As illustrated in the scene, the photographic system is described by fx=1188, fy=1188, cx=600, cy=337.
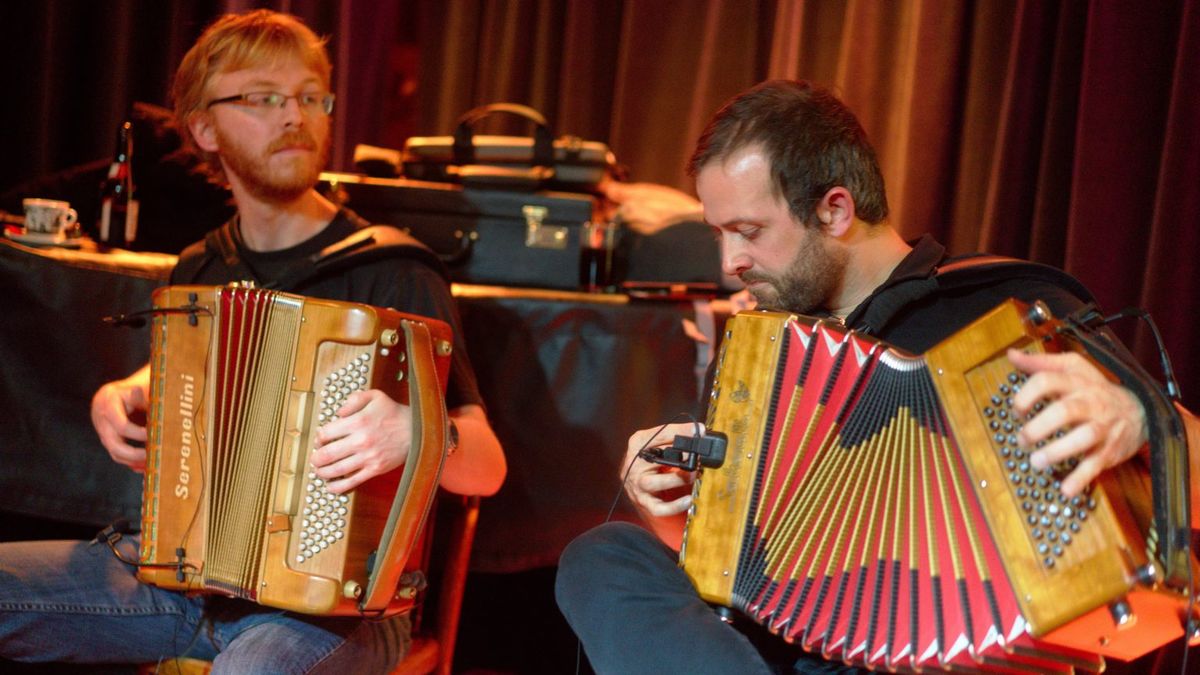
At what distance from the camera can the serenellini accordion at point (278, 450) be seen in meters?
1.76

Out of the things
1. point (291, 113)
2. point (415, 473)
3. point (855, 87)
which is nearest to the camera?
point (415, 473)

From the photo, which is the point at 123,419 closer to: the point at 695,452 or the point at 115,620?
the point at 115,620

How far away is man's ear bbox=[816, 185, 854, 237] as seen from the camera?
1828mm

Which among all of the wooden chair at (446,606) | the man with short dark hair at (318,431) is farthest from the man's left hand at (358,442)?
the wooden chair at (446,606)

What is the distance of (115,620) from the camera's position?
1955 millimetres

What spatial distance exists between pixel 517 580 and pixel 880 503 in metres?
1.50

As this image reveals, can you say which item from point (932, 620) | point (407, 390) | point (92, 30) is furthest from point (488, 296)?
point (92, 30)

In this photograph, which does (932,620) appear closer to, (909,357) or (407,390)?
(909,357)

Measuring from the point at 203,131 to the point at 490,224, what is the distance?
0.63 m

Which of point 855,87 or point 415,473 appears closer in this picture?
point 415,473

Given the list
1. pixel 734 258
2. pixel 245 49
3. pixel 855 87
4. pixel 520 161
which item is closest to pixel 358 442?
pixel 734 258

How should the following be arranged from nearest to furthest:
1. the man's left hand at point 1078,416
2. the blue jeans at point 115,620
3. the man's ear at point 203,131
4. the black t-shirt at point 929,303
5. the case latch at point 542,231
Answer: the man's left hand at point 1078,416, the black t-shirt at point 929,303, the blue jeans at point 115,620, the man's ear at point 203,131, the case latch at point 542,231

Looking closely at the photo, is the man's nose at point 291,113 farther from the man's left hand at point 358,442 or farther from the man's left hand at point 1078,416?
the man's left hand at point 1078,416

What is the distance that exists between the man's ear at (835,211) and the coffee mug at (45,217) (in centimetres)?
161
